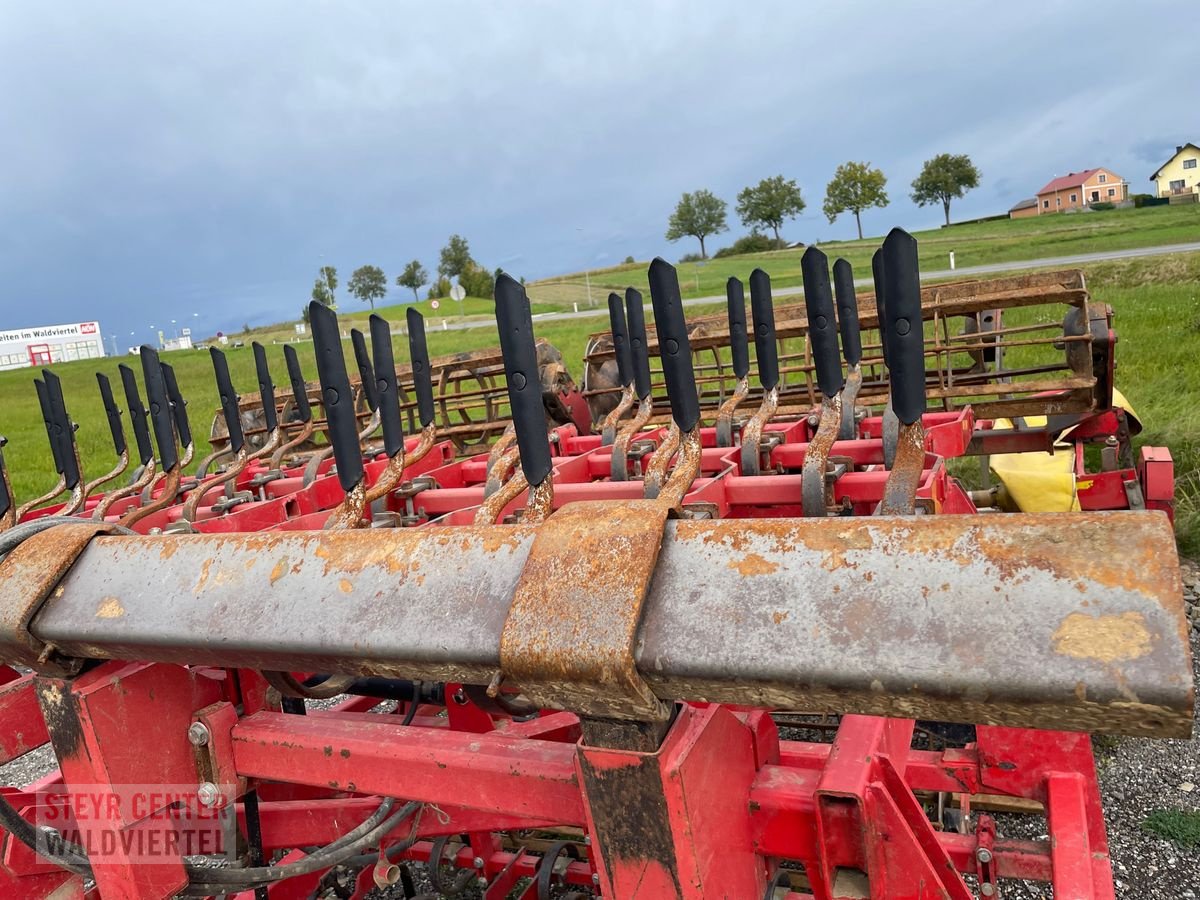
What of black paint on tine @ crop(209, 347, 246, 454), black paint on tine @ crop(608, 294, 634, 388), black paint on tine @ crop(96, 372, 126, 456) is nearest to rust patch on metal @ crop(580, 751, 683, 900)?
black paint on tine @ crop(608, 294, 634, 388)

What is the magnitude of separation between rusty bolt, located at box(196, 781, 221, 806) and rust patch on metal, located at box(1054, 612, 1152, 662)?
61.0 inches

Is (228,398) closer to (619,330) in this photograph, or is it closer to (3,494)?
(3,494)

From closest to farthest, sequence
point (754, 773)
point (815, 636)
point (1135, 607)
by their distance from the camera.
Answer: point (1135, 607), point (815, 636), point (754, 773)

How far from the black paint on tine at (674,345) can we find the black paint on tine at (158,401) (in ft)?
5.45

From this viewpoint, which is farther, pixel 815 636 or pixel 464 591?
pixel 464 591

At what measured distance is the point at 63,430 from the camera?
9.09 ft

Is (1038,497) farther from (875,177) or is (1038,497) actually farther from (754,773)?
(875,177)

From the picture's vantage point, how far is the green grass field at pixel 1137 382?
22.7ft

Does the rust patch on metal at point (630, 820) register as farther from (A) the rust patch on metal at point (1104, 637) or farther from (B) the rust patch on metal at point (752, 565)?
(A) the rust patch on metal at point (1104, 637)

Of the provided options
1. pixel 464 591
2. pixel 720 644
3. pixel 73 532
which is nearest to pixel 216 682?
pixel 73 532

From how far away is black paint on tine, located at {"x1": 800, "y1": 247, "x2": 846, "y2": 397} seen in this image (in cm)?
198

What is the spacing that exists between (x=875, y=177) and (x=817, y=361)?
58748mm

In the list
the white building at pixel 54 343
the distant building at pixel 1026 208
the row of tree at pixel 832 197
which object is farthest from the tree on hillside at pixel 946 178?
the white building at pixel 54 343

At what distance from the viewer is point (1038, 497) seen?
5.30m
